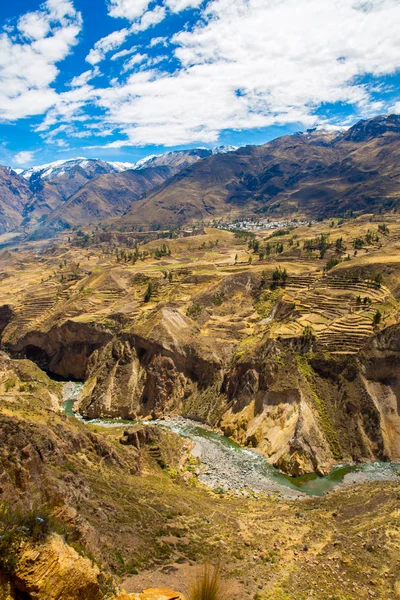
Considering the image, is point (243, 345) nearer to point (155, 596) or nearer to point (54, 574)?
point (155, 596)

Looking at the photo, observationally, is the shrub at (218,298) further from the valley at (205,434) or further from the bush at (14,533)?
the bush at (14,533)

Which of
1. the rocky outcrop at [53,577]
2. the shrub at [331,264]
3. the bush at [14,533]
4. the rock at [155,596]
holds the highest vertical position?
the shrub at [331,264]

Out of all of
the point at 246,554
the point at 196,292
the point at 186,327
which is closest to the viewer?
the point at 246,554

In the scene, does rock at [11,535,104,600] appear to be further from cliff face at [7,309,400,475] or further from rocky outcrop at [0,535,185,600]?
cliff face at [7,309,400,475]

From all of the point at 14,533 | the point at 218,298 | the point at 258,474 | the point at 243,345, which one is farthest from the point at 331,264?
the point at 14,533

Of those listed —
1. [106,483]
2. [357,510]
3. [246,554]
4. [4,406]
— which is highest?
[4,406]

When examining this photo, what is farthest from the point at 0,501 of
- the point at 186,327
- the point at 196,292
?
the point at 196,292

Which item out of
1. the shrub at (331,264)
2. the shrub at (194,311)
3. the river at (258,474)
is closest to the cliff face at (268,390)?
the river at (258,474)

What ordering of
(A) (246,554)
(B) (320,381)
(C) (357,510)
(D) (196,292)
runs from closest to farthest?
(A) (246,554) → (C) (357,510) → (B) (320,381) → (D) (196,292)

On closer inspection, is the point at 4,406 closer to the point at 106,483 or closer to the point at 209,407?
the point at 106,483
